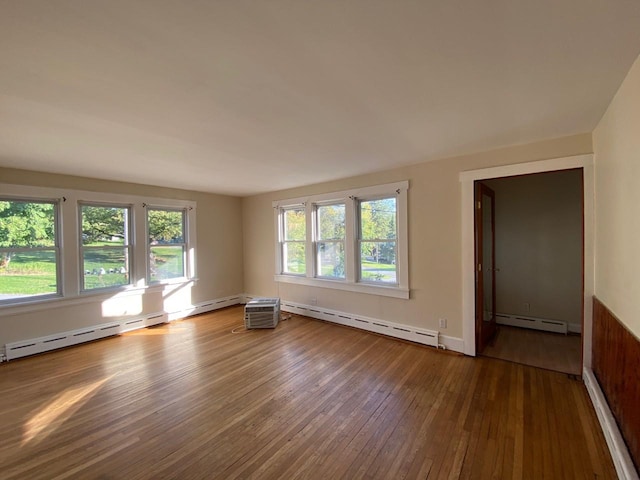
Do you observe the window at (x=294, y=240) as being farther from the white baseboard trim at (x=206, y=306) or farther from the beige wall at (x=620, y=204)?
the beige wall at (x=620, y=204)

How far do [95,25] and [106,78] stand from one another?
462 millimetres

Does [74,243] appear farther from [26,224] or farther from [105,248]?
[26,224]

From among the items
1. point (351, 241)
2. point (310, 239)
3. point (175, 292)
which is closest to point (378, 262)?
point (351, 241)

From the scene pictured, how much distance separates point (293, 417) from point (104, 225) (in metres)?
3.98

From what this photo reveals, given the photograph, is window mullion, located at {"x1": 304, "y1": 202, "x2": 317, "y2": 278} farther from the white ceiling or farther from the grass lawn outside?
the grass lawn outside

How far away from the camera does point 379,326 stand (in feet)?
13.0

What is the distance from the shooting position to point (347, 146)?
9.23 feet

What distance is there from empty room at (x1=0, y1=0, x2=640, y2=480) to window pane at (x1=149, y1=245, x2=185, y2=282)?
4 cm

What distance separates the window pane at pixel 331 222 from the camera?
4.51 m

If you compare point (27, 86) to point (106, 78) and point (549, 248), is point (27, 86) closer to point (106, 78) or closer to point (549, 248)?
point (106, 78)

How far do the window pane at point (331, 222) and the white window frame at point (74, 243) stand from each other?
2554 mm

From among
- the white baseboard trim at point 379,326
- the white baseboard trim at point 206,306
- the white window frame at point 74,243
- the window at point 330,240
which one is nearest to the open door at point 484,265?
the white baseboard trim at point 379,326

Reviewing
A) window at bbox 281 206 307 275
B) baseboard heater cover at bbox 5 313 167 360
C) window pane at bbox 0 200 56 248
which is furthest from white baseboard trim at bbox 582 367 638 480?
window pane at bbox 0 200 56 248

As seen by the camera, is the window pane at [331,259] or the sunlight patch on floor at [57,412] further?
the window pane at [331,259]
